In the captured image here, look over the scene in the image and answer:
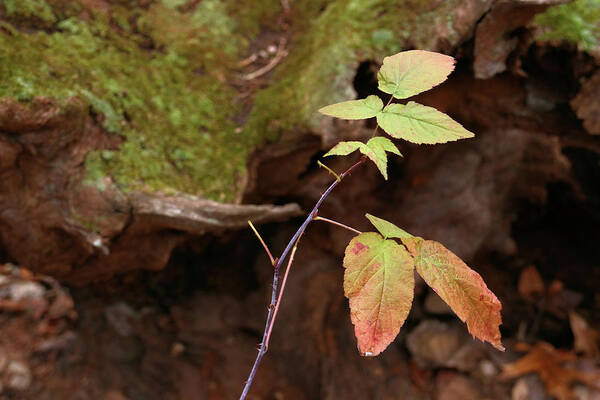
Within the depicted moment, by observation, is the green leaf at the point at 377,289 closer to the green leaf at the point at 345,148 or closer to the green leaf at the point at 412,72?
the green leaf at the point at 345,148

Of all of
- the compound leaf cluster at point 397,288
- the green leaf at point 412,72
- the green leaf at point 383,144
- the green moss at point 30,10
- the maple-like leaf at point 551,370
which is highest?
the green moss at point 30,10

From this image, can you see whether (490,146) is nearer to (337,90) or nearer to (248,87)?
(337,90)

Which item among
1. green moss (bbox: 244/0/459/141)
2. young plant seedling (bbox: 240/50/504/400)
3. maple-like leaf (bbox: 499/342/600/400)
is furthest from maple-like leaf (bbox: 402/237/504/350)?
maple-like leaf (bbox: 499/342/600/400)

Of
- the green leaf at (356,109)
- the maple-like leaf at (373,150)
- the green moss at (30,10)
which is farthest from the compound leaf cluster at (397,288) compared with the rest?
the green moss at (30,10)

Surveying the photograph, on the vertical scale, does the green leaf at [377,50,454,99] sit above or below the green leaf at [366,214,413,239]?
above

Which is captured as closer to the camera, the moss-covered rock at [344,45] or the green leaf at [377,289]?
the green leaf at [377,289]

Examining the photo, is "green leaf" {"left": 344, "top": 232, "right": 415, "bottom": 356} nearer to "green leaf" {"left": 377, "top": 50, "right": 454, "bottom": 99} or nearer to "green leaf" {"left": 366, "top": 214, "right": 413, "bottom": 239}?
"green leaf" {"left": 366, "top": 214, "right": 413, "bottom": 239}

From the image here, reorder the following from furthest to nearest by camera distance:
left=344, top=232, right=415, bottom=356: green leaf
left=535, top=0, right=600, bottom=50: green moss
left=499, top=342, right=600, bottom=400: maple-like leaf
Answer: left=499, top=342, right=600, bottom=400: maple-like leaf < left=535, top=0, right=600, bottom=50: green moss < left=344, top=232, right=415, bottom=356: green leaf
